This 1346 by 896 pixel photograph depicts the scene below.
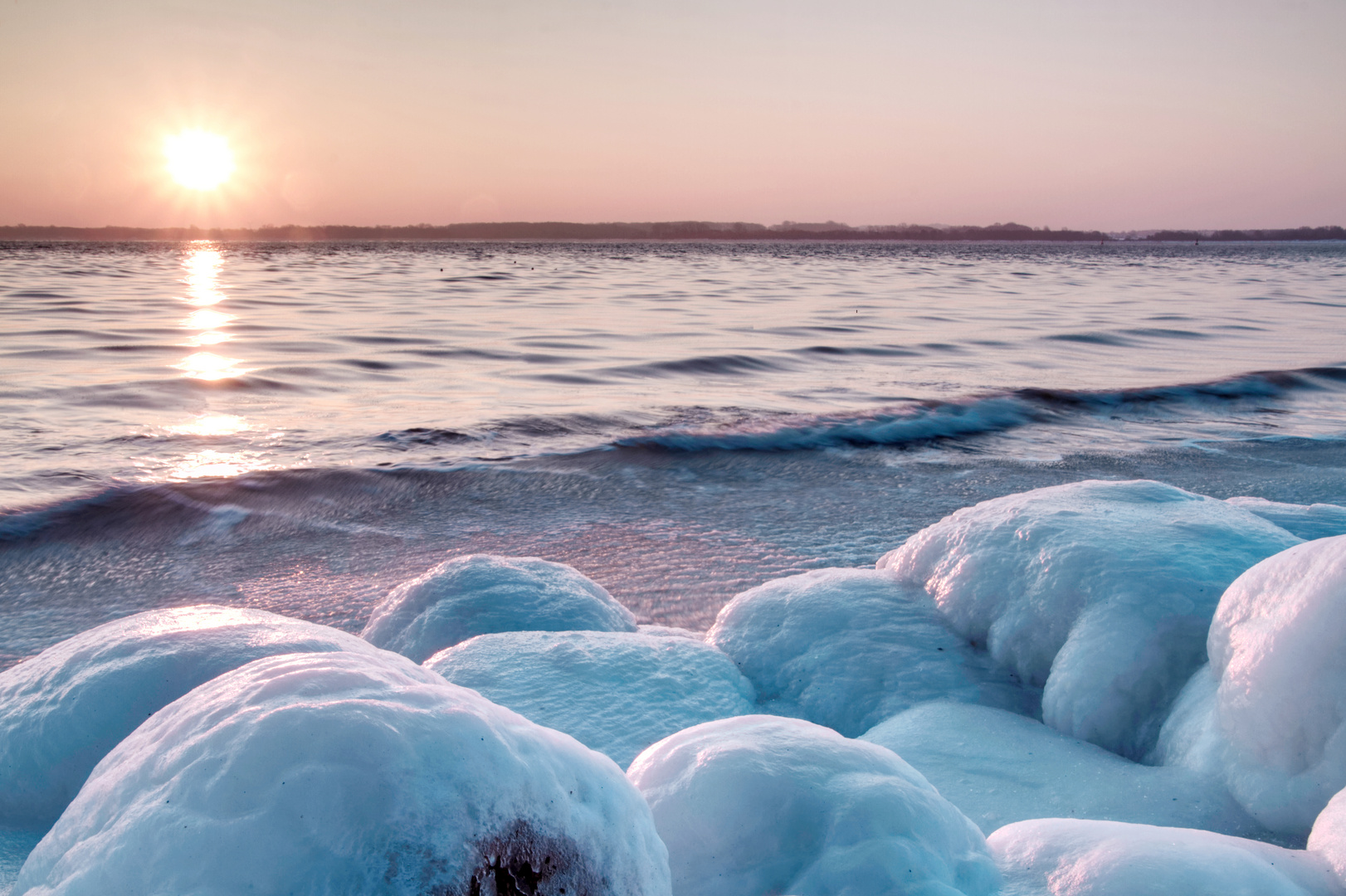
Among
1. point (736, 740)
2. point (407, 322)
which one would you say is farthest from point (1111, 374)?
point (407, 322)

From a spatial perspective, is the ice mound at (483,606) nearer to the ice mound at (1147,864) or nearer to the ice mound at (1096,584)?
the ice mound at (1096,584)

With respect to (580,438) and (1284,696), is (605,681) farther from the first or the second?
(580,438)

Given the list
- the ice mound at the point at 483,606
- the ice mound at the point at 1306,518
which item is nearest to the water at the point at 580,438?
the ice mound at the point at 483,606

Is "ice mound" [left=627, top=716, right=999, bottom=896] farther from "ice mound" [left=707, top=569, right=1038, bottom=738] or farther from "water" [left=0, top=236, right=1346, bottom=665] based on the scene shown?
"water" [left=0, top=236, right=1346, bottom=665]

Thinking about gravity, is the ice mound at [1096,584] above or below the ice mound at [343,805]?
below

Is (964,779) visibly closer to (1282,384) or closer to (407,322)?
(1282,384)

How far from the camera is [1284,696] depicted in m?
1.71

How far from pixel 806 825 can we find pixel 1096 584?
1.34m

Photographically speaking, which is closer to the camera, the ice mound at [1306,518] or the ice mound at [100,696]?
the ice mound at [100,696]

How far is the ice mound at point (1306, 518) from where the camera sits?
2.93 meters

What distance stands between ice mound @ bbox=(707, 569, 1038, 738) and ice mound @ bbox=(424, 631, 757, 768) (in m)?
0.12

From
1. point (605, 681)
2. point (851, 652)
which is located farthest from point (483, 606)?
point (851, 652)

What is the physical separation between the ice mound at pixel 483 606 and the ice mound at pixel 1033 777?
0.95 metres

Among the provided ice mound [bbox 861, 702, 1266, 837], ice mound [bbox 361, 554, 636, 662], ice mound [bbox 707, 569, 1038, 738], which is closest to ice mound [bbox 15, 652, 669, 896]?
ice mound [bbox 861, 702, 1266, 837]
